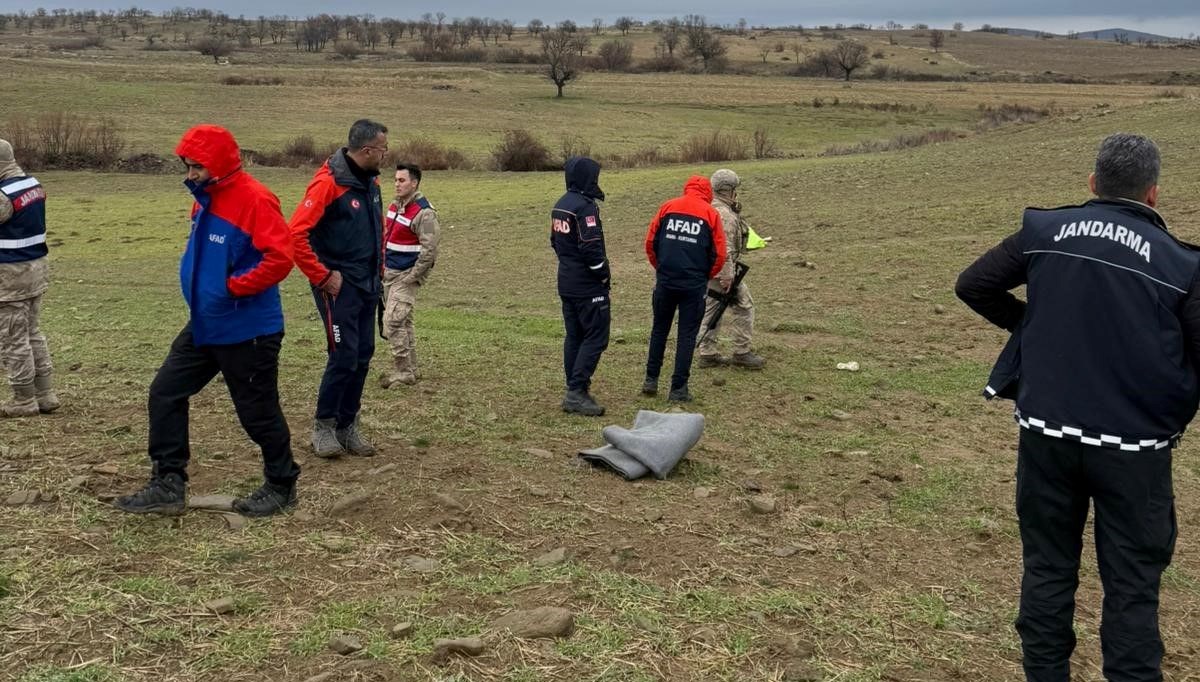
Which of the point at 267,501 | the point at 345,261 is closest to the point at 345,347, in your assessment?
the point at 345,261

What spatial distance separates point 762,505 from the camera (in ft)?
20.4

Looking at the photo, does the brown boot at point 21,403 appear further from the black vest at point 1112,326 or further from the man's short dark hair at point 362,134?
the black vest at point 1112,326

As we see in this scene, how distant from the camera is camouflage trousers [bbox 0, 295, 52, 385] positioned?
7.71 m

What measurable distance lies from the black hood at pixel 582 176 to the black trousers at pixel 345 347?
85.9 inches

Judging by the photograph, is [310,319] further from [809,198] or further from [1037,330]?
[809,198]

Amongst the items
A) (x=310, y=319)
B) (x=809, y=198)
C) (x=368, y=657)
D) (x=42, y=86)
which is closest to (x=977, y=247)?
(x=809, y=198)

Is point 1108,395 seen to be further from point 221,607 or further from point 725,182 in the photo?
point 725,182

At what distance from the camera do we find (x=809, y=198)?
23.4 meters

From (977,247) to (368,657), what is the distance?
1414 centimetres

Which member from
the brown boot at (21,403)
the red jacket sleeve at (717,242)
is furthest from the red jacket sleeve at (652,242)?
the brown boot at (21,403)

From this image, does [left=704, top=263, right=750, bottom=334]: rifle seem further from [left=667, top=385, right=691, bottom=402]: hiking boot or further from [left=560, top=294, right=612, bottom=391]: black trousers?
[left=560, top=294, right=612, bottom=391]: black trousers

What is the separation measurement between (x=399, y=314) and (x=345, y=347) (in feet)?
9.64

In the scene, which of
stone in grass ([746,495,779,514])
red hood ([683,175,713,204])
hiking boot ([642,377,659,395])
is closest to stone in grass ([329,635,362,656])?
stone in grass ([746,495,779,514])

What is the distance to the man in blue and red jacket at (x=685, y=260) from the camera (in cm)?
905
